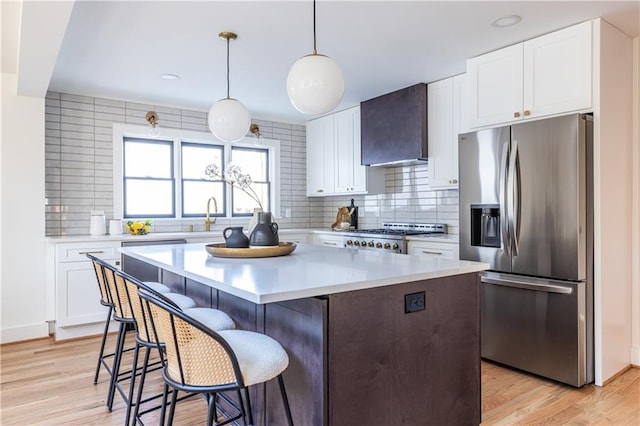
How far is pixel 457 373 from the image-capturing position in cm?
195

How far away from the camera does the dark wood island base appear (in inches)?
61.8

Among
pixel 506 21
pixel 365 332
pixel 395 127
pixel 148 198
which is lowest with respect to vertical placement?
pixel 365 332

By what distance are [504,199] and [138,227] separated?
338 centimetres

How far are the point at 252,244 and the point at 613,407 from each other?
227cm

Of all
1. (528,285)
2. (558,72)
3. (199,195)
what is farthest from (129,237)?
(558,72)

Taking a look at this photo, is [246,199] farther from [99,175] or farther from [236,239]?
[236,239]

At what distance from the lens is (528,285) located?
290 cm

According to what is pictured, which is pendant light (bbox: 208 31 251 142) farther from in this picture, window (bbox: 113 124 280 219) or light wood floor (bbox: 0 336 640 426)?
light wood floor (bbox: 0 336 640 426)

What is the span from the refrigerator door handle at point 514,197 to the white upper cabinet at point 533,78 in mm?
305

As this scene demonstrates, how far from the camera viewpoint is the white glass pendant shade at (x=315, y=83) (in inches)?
81.0

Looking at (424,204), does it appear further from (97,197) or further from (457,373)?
(97,197)

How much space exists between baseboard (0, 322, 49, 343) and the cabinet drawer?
0.69m

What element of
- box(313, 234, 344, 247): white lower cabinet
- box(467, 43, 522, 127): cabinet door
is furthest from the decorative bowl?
box(467, 43, 522, 127): cabinet door

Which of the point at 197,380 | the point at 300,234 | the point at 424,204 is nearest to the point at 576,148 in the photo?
the point at 424,204
